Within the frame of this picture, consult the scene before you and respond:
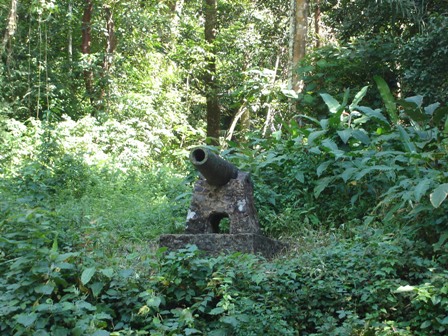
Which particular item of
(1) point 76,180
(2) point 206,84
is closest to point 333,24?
(2) point 206,84

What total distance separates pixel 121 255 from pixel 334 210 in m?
3.09

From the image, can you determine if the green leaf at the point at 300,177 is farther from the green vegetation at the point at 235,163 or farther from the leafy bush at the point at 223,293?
the leafy bush at the point at 223,293

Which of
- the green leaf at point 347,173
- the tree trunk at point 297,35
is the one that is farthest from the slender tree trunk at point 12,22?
the green leaf at point 347,173

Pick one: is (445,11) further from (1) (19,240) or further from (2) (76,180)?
(1) (19,240)

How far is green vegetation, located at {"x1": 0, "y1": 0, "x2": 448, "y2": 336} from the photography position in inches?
230

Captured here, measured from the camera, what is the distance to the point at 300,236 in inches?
336

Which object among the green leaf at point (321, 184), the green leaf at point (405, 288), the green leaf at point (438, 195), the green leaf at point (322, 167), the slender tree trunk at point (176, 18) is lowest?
the green leaf at point (405, 288)

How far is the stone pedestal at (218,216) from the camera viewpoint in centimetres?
760

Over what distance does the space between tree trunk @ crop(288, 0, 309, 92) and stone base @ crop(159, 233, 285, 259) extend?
658 cm

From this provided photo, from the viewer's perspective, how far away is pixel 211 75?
19578mm

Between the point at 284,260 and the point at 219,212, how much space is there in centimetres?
124

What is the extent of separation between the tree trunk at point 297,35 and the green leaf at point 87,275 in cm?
858

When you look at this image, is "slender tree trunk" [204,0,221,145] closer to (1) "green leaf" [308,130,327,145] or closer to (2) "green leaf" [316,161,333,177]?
(1) "green leaf" [308,130,327,145]

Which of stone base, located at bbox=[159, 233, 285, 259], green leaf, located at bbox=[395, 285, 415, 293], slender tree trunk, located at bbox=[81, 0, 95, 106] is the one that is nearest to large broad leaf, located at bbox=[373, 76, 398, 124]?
stone base, located at bbox=[159, 233, 285, 259]
